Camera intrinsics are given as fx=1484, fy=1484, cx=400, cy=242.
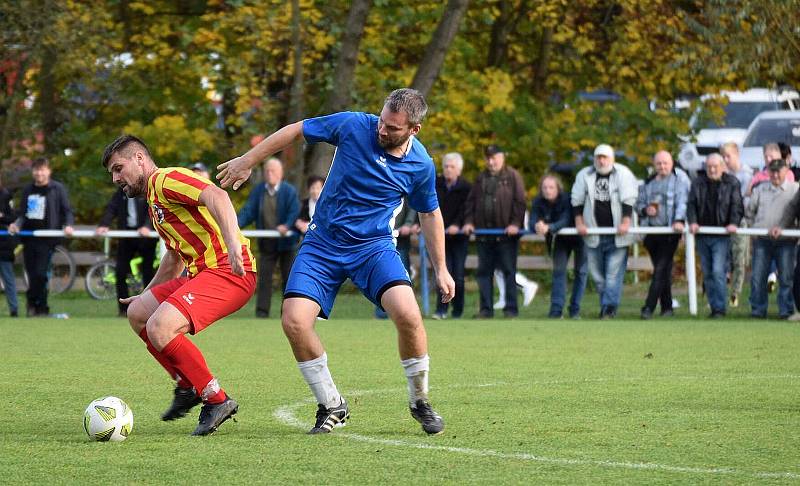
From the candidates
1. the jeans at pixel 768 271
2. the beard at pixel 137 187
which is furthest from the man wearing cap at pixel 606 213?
the beard at pixel 137 187

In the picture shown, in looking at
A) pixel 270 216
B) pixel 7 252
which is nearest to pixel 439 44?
pixel 270 216

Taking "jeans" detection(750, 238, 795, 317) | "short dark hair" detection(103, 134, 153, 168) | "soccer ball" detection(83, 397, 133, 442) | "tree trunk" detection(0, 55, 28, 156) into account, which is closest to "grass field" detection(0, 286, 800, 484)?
"soccer ball" detection(83, 397, 133, 442)

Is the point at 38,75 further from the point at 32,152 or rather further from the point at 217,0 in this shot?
the point at 217,0

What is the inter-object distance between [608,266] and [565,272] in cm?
57

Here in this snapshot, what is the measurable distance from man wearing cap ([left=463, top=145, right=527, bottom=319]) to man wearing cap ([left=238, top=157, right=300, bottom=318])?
7.26ft

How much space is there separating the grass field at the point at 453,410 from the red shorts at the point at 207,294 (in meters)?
0.65

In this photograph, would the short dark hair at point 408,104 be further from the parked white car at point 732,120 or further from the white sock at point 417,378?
the parked white car at point 732,120

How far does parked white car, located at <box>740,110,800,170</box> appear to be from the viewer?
1112 inches

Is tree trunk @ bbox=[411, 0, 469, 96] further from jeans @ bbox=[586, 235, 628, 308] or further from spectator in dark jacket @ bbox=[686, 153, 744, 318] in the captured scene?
spectator in dark jacket @ bbox=[686, 153, 744, 318]

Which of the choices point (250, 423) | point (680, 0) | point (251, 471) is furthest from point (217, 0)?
point (251, 471)

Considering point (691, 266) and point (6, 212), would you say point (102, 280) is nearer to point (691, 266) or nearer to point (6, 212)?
point (6, 212)

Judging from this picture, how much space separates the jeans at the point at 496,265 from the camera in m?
18.4

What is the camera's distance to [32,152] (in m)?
26.8

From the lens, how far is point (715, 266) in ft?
59.0
